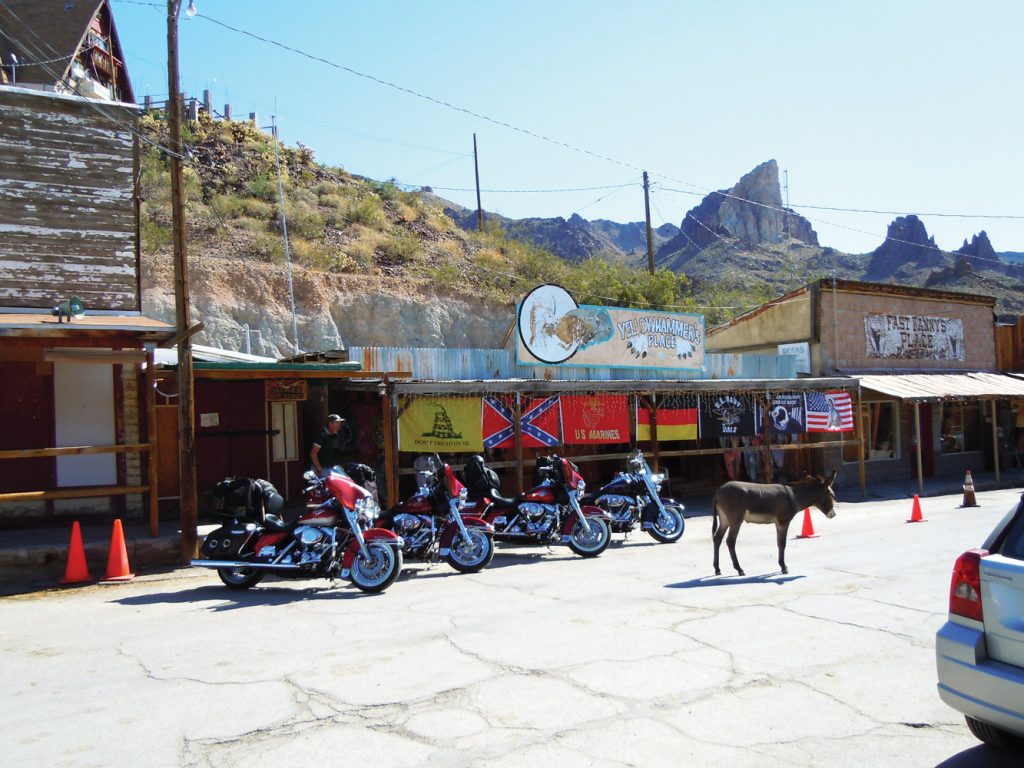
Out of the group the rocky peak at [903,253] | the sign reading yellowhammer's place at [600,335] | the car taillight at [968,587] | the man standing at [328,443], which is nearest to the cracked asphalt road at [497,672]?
the car taillight at [968,587]

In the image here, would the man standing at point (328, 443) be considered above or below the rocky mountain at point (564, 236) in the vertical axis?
below

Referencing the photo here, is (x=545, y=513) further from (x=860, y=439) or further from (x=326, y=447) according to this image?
(x=860, y=439)

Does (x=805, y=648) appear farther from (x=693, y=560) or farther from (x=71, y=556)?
(x=71, y=556)

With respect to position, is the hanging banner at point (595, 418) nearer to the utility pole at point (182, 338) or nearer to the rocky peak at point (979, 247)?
the utility pole at point (182, 338)

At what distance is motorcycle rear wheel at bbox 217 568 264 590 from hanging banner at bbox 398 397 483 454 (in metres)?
4.59

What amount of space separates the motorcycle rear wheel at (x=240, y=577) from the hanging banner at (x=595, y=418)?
785 cm

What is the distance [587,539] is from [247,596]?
466 centimetres

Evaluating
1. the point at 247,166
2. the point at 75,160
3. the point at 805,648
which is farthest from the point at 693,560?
the point at 247,166

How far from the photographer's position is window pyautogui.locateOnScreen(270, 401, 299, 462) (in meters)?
16.6

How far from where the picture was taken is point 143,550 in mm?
11273

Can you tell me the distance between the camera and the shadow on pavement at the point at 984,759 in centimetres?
443

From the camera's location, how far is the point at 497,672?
6.05 meters

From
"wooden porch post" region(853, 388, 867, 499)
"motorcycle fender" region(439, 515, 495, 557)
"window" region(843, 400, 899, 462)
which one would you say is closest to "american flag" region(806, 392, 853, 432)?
"wooden porch post" region(853, 388, 867, 499)

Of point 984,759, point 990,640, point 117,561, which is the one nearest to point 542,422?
point 117,561
